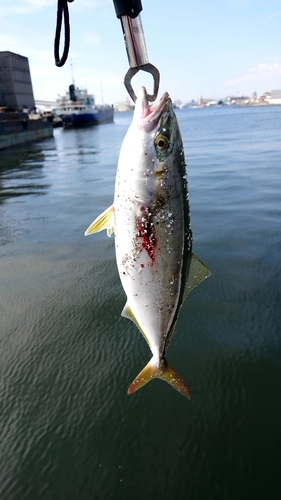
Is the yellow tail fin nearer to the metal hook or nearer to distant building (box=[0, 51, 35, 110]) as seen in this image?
the metal hook

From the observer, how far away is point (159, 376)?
288cm

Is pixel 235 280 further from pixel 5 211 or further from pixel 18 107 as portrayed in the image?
pixel 18 107

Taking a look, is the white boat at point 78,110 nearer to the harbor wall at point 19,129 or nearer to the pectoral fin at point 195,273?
the harbor wall at point 19,129

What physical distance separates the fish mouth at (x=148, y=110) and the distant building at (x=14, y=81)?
68.9 metres

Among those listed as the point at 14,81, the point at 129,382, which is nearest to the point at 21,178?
the point at 129,382

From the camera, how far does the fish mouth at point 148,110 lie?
2.40 meters

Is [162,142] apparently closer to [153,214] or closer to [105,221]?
[153,214]

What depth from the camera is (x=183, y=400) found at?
13.2 feet

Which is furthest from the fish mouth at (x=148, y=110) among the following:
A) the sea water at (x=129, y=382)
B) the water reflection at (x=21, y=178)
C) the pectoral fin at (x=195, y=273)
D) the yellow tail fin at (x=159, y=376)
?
the water reflection at (x=21, y=178)

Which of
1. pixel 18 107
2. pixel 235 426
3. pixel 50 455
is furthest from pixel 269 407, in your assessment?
pixel 18 107

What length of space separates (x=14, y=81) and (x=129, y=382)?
71.1m

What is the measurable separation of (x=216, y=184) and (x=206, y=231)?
17.7 ft

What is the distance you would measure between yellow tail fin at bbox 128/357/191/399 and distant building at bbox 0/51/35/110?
Answer: 69382 mm

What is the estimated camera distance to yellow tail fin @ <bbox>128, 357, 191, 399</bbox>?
2.87m
